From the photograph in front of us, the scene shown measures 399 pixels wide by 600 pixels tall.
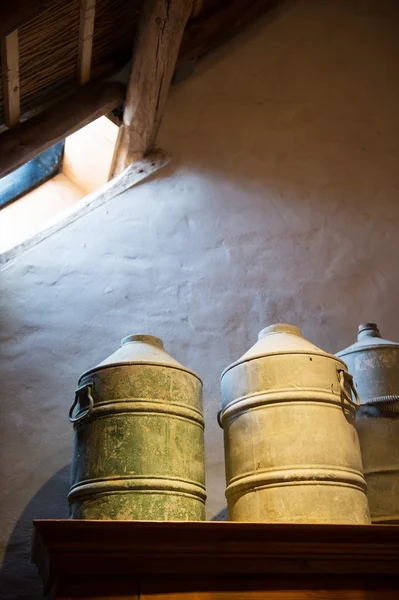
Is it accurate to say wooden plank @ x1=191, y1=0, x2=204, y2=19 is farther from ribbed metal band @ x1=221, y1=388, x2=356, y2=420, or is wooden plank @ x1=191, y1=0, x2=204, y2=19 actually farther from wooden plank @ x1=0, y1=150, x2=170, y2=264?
ribbed metal band @ x1=221, y1=388, x2=356, y2=420

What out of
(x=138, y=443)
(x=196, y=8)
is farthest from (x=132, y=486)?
(x=196, y=8)

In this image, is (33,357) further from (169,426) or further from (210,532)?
(210,532)

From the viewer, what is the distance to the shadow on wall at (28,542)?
185cm

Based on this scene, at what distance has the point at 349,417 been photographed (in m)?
1.75

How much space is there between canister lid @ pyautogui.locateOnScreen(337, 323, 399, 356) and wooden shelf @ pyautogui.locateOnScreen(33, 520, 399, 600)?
671mm

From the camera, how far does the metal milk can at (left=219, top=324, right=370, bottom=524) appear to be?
1.59 m

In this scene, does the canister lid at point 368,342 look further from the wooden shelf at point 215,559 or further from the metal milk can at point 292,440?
the wooden shelf at point 215,559

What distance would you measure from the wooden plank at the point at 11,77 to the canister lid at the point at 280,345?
46.9 inches

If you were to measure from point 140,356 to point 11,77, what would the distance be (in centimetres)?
114

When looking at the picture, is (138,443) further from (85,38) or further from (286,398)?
(85,38)

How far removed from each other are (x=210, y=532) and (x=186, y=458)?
290mm

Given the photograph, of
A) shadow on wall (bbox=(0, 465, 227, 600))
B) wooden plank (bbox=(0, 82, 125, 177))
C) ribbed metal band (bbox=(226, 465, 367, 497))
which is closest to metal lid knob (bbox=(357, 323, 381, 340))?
ribbed metal band (bbox=(226, 465, 367, 497))

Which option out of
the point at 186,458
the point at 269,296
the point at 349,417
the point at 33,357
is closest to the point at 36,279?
the point at 33,357

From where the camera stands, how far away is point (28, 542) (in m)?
1.92
